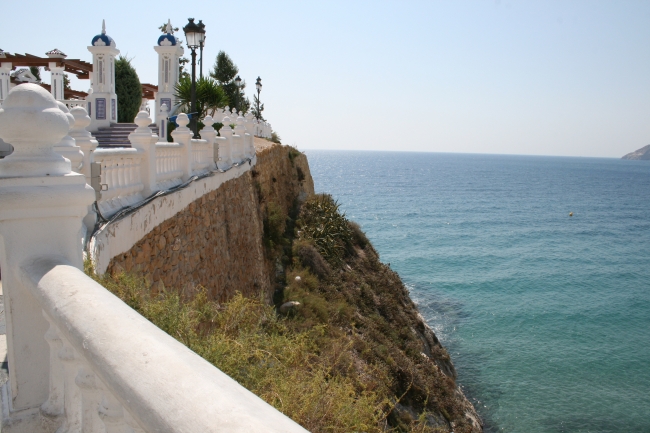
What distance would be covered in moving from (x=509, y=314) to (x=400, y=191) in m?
55.8

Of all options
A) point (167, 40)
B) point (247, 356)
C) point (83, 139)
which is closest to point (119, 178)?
point (83, 139)

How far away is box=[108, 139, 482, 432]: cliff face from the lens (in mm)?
8406

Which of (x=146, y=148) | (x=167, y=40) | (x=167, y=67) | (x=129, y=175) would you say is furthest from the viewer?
(x=167, y=67)

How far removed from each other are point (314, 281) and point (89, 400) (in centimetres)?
1501

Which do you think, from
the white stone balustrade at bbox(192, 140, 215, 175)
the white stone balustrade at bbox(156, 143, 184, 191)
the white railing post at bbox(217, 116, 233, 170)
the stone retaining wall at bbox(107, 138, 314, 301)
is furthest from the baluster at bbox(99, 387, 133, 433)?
the white railing post at bbox(217, 116, 233, 170)

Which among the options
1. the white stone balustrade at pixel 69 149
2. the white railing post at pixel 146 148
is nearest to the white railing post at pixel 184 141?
the white railing post at pixel 146 148

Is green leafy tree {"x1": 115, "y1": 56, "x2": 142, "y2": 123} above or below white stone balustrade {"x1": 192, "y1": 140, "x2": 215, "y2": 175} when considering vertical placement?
above

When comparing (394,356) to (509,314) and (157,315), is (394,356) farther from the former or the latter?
(509,314)

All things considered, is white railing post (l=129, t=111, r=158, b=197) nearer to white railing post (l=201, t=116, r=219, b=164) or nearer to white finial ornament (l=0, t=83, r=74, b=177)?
white railing post (l=201, t=116, r=219, b=164)

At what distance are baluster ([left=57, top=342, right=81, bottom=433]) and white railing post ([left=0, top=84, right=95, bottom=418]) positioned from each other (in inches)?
15.0

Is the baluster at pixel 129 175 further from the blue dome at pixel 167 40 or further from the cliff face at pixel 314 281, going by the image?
the blue dome at pixel 167 40

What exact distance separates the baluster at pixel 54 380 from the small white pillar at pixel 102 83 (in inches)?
667

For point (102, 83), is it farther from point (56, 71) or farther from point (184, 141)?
point (184, 141)

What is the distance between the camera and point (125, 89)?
2194 centimetres
